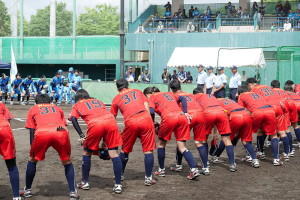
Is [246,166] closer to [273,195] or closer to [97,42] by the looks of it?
[273,195]

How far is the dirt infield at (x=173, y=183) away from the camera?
8.35 m

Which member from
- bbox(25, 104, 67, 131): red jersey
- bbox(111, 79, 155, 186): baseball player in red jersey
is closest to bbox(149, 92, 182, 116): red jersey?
bbox(111, 79, 155, 186): baseball player in red jersey

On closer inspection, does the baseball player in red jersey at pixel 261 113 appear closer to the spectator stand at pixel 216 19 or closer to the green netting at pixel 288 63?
the green netting at pixel 288 63

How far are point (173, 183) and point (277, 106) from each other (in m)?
3.63

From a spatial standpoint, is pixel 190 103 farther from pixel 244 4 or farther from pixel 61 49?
pixel 61 49

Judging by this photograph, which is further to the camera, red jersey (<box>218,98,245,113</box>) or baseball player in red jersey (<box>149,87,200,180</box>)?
red jersey (<box>218,98,245,113</box>)

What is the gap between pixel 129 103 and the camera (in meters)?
8.95

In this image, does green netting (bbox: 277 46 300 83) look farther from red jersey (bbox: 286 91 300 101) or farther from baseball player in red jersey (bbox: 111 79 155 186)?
baseball player in red jersey (bbox: 111 79 155 186)

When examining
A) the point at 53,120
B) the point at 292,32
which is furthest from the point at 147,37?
the point at 53,120

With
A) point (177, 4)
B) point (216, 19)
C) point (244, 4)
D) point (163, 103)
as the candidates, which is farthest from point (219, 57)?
point (163, 103)

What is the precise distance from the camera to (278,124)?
38.8ft

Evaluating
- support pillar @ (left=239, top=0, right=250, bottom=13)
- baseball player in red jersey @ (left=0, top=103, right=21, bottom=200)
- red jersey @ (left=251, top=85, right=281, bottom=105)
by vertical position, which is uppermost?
support pillar @ (left=239, top=0, right=250, bottom=13)

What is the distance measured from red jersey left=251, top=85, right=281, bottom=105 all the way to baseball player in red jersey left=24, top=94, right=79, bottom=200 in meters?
4.88

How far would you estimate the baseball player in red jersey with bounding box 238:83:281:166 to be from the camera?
35.6 ft
